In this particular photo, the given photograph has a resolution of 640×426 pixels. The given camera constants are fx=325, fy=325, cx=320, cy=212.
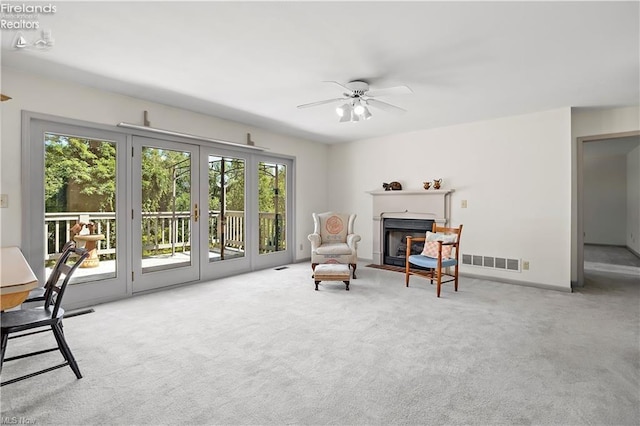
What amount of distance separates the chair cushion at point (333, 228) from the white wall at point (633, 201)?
21.7 ft

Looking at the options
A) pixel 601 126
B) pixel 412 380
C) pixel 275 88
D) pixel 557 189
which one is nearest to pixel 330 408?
pixel 412 380

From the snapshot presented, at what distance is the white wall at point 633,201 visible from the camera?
23.9 feet

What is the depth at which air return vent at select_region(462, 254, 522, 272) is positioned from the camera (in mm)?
4648

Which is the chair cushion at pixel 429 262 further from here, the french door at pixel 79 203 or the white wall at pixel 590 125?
the french door at pixel 79 203

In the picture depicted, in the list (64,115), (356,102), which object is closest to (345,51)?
(356,102)

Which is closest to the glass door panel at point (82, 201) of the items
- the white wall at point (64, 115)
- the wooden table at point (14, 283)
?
the white wall at point (64, 115)

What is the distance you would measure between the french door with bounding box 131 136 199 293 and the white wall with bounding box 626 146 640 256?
9.07m

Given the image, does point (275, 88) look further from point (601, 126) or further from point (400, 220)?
point (601, 126)

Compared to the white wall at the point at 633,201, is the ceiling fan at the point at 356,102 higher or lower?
higher

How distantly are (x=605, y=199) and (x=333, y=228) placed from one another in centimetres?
822

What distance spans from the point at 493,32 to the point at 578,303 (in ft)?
10.3

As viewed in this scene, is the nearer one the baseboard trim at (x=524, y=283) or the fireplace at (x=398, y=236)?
the baseboard trim at (x=524, y=283)

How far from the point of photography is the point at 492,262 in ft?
15.9

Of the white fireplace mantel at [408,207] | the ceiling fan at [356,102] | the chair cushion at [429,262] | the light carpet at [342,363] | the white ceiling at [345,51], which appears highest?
the white ceiling at [345,51]
